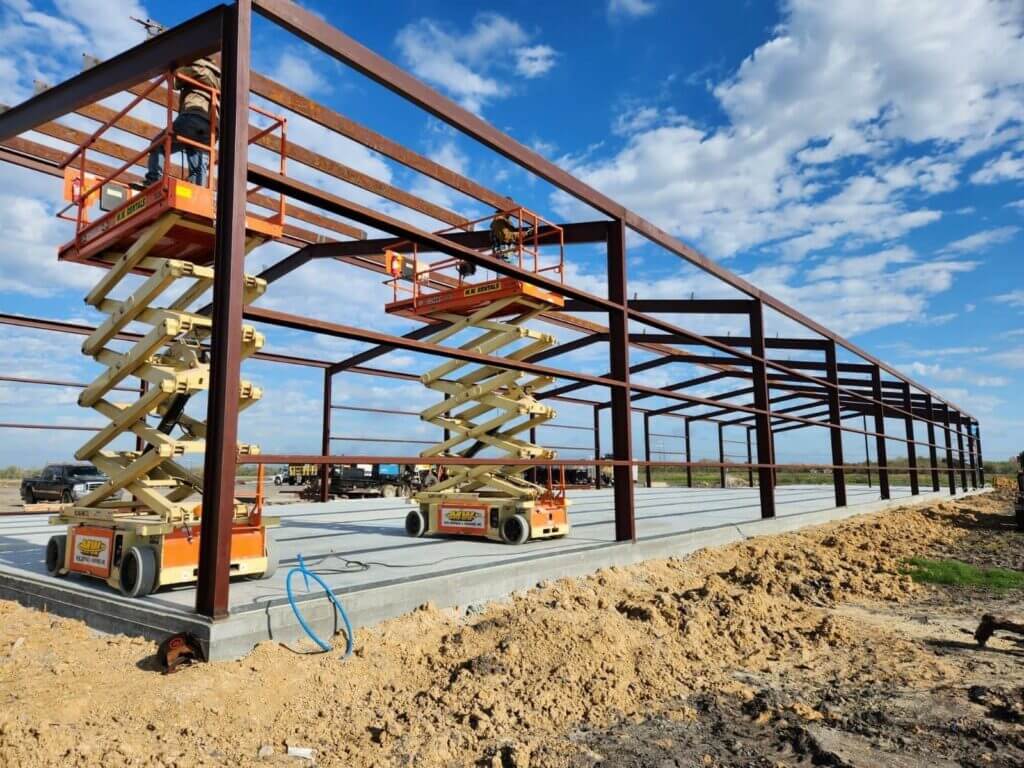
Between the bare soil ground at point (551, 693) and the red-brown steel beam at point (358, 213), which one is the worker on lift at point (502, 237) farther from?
the bare soil ground at point (551, 693)

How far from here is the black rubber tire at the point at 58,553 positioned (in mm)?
5781

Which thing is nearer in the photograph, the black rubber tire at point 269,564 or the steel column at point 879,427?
the black rubber tire at point 269,564

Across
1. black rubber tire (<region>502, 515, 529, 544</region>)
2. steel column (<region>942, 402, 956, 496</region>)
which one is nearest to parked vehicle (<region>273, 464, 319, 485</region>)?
black rubber tire (<region>502, 515, 529, 544</region>)

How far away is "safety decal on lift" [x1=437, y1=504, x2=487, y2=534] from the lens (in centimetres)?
858

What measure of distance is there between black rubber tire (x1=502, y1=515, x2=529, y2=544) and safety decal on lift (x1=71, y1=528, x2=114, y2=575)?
4.33 m

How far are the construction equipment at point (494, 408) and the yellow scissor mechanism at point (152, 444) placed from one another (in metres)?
3.36

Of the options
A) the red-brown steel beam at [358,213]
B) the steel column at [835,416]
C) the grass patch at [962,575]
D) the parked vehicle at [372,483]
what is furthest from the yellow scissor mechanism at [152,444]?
the parked vehicle at [372,483]

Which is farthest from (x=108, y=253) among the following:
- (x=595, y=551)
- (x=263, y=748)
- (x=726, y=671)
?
(x=726, y=671)

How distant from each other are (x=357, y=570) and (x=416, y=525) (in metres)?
3.07

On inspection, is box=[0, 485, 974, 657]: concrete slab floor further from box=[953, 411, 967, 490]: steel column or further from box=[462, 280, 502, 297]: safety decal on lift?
box=[953, 411, 967, 490]: steel column

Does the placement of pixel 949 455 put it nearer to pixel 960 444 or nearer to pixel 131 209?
pixel 960 444

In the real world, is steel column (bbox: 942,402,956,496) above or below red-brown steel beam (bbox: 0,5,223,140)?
below

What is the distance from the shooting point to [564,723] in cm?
374

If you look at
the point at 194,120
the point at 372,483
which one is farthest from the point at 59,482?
the point at 194,120
